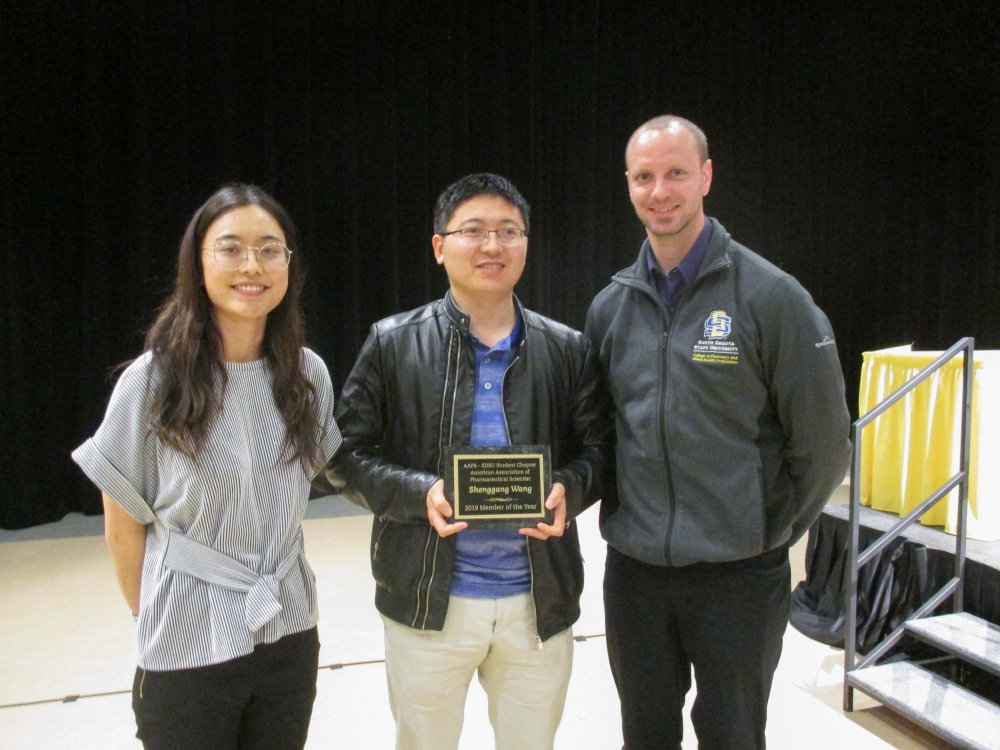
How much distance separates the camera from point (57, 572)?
4.33 meters

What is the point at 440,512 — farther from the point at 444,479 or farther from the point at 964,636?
the point at 964,636

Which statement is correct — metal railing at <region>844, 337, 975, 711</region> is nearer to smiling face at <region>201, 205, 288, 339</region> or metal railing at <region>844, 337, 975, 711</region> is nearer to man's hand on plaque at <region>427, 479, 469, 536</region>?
man's hand on plaque at <region>427, 479, 469, 536</region>

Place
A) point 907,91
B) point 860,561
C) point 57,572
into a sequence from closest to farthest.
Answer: point 860,561 → point 57,572 → point 907,91

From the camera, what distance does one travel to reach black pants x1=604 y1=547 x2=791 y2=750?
174 cm

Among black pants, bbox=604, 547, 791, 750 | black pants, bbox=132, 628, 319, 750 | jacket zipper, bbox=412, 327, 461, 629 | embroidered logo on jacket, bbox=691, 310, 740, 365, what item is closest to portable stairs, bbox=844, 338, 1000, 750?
black pants, bbox=604, 547, 791, 750

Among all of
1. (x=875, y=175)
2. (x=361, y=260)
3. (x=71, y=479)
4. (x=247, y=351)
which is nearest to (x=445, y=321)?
(x=247, y=351)

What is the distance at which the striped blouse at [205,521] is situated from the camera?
133 cm

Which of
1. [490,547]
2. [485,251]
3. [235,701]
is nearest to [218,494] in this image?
[235,701]

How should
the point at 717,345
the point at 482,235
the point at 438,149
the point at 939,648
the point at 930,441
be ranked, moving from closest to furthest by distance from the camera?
the point at 482,235 < the point at 717,345 < the point at 939,648 < the point at 930,441 < the point at 438,149

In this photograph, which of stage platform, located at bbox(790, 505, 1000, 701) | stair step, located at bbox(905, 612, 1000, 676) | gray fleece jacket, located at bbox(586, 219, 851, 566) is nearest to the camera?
gray fleece jacket, located at bbox(586, 219, 851, 566)

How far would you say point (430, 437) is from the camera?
1659mm

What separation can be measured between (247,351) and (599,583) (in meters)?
2.93

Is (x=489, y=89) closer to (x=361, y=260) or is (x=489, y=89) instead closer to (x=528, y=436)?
(x=361, y=260)

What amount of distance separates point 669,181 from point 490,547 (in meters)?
0.96
